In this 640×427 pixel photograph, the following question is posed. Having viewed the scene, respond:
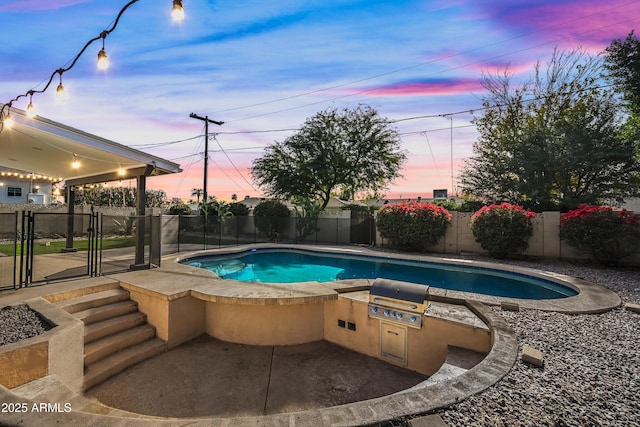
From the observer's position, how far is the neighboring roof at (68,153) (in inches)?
213

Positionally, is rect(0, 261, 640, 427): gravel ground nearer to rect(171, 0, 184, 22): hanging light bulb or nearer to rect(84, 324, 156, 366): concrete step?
rect(84, 324, 156, 366): concrete step

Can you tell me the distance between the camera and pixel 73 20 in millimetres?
4566

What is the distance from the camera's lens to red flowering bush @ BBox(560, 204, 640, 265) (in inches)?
320

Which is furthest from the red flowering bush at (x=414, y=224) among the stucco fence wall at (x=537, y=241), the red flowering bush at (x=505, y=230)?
the red flowering bush at (x=505, y=230)

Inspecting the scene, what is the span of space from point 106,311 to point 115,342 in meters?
0.67

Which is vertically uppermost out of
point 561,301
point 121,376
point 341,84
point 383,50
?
point 341,84

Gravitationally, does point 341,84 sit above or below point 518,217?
above

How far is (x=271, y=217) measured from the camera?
52.2ft

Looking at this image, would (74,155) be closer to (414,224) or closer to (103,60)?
(103,60)

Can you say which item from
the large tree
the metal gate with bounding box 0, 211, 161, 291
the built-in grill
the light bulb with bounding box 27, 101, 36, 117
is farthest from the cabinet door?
the large tree

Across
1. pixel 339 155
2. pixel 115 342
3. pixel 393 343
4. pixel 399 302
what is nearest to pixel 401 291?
pixel 399 302

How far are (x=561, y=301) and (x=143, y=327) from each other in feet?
22.7

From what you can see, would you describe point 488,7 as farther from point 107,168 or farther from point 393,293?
point 107,168

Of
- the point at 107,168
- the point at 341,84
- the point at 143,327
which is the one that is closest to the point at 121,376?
the point at 143,327
